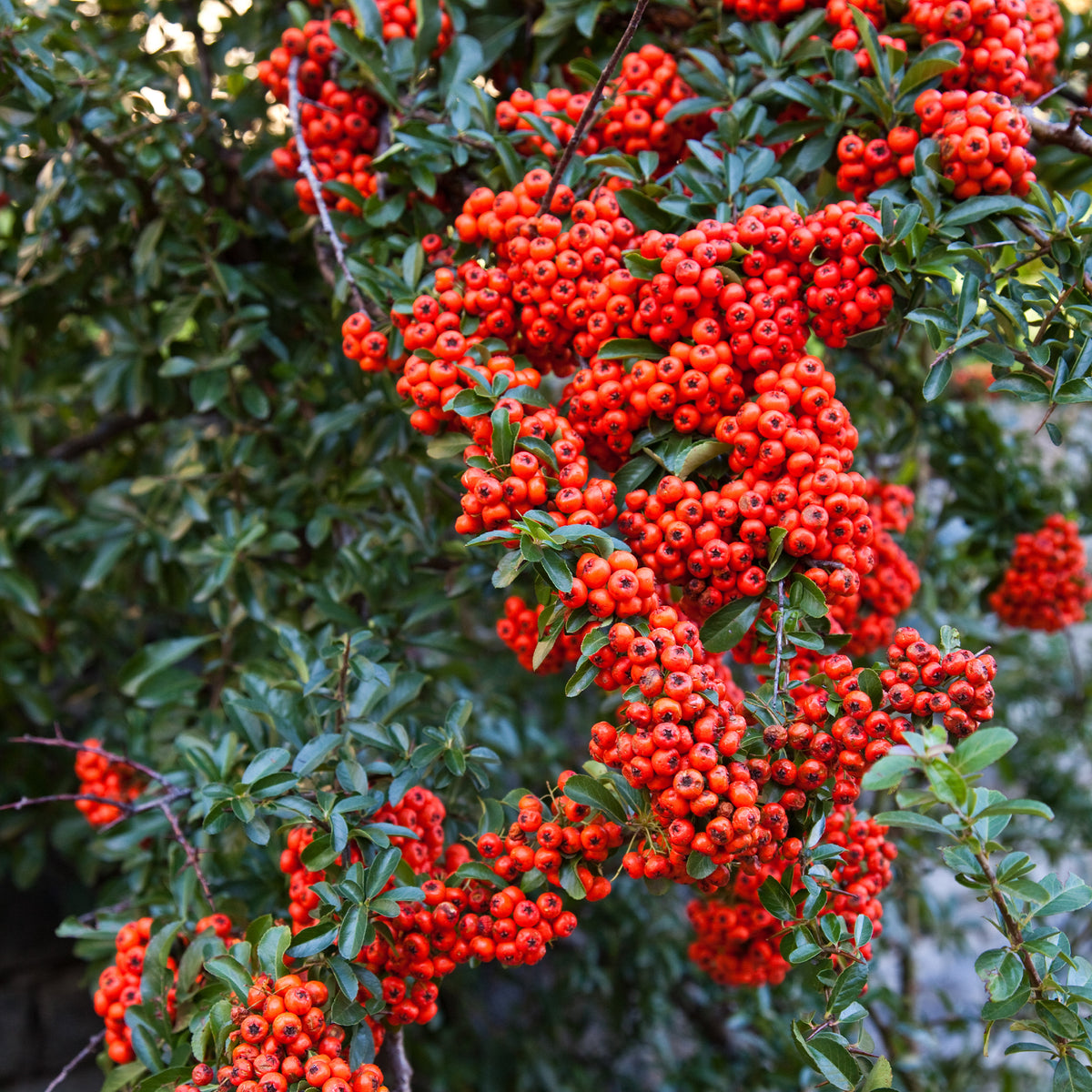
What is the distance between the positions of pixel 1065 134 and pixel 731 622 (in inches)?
45.3

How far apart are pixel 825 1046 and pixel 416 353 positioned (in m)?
1.32

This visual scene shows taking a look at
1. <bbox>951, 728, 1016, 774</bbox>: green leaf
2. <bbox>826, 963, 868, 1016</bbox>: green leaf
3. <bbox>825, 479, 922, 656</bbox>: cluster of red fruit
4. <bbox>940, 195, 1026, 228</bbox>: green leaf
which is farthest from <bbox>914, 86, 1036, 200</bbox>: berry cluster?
<bbox>826, 963, 868, 1016</bbox>: green leaf

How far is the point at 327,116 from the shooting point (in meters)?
1.97

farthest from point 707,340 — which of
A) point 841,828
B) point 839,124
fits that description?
point 841,828

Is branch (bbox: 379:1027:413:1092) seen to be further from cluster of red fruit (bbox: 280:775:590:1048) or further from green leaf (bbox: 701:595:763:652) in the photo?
green leaf (bbox: 701:595:763:652)

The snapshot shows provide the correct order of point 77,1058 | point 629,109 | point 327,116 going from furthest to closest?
point 327,116 → point 629,109 → point 77,1058

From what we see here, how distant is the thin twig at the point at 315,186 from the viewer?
183 cm

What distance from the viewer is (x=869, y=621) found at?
6.83 ft

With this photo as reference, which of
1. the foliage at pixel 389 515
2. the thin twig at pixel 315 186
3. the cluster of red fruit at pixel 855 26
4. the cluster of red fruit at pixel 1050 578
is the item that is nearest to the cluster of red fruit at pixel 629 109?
the foliage at pixel 389 515

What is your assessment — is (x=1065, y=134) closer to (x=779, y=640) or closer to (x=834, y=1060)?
(x=779, y=640)

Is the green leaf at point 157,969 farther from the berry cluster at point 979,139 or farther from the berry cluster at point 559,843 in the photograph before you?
the berry cluster at point 979,139

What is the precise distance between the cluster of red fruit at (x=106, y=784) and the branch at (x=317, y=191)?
122 centimetres

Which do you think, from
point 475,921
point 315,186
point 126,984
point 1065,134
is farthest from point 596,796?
point 1065,134

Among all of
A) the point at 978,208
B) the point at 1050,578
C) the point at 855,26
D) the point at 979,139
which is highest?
the point at 855,26
